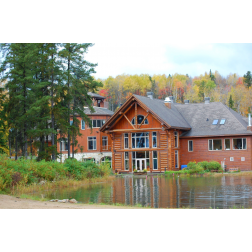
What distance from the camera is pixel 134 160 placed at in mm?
42000

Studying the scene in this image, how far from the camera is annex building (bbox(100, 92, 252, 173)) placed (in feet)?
129

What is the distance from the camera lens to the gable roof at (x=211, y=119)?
130 feet

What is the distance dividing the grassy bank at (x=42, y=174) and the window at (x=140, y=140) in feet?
39.1

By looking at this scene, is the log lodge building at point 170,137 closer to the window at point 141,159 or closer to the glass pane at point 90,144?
the window at point 141,159

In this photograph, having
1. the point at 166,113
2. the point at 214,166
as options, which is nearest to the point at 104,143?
the point at 166,113

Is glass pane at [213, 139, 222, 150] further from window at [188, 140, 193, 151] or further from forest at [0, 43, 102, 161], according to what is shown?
forest at [0, 43, 102, 161]

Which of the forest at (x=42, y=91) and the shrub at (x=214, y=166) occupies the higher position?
the forest at (x=42, y=91)

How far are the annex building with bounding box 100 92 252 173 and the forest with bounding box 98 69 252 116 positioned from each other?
26.3 metres

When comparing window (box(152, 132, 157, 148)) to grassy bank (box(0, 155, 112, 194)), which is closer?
grassy bank (box(0, 155, 112, 194))

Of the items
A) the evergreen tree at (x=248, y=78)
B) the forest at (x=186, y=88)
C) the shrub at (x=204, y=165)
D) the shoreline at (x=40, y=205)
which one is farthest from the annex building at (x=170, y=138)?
the evergreen tree at (x=248, y=78)

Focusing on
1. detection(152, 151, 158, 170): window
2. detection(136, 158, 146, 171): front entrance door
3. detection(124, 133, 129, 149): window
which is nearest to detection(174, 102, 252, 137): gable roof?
detection(152, 151, 158, 170): window

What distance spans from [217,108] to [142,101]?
32.3ft

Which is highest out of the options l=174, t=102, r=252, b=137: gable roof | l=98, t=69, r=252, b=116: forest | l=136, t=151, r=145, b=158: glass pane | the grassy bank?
l=98, t=69, r=252, b=116: forest

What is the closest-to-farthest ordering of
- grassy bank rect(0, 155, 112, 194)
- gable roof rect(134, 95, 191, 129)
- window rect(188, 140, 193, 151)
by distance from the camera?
grassy bank rect(0, 155, 112, 194) → gable roof rect(134, 95, 191, 129) → window rect(188, 140, 193, 151)
